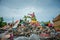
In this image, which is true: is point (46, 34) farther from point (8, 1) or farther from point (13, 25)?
point (8, 1)

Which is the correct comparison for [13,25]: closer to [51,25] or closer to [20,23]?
[20,23]

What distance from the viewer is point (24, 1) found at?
298 cm

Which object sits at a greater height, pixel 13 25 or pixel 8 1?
pixel 8 1

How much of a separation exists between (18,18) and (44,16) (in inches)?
14.7

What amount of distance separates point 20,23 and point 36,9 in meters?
0.31

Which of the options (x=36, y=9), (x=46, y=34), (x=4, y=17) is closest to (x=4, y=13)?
(x=4, y=17)

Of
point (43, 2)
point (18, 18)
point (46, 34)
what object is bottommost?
point (46, 34)

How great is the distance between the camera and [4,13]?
2.97 meters

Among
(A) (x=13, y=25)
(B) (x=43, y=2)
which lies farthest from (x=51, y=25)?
(A) (x=13, y=25)

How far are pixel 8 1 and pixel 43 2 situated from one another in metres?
0.50

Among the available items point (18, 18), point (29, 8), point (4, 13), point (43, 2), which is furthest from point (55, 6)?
point (4, 13)

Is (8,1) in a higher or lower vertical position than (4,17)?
higher

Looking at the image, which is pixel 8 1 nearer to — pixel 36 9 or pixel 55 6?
pixel 36 9

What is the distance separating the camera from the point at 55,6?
298 cm
